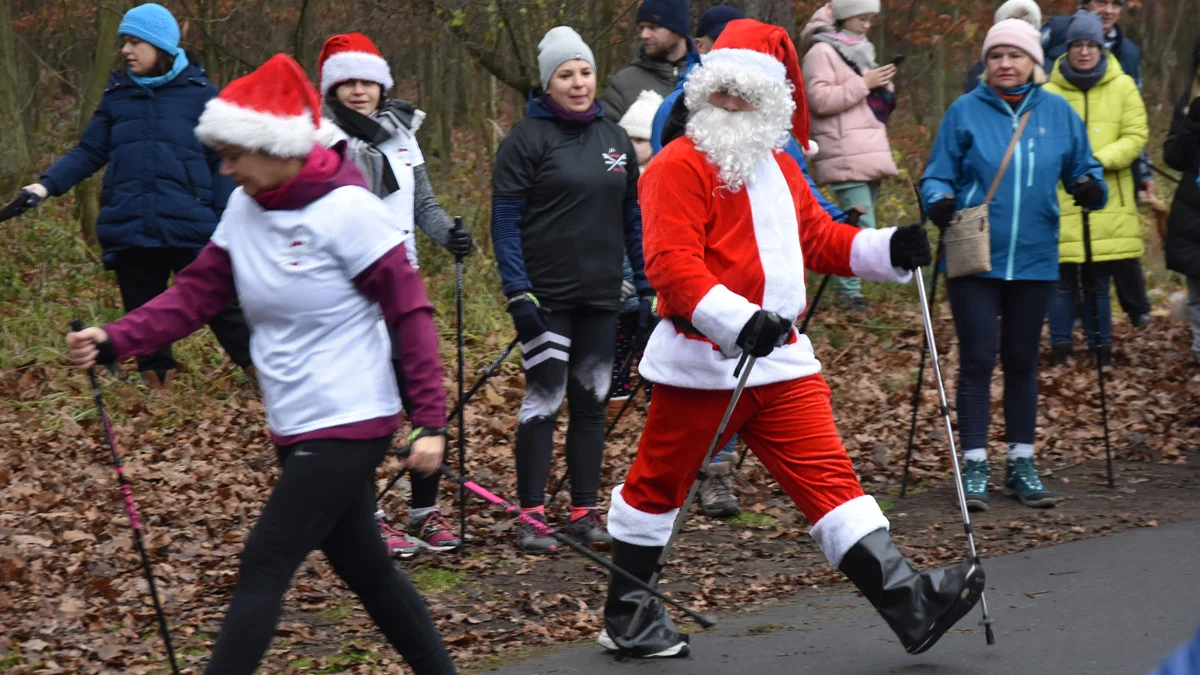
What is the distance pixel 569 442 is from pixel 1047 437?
11.7 ft

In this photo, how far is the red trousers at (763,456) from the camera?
5023 mm

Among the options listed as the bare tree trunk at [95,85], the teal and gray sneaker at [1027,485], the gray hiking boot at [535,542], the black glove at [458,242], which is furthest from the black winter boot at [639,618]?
the bare tree trunk at [95,85]

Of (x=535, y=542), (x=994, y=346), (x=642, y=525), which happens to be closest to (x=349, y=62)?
(x=535, y=542)

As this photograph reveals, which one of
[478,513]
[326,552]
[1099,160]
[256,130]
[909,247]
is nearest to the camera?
[256,130]

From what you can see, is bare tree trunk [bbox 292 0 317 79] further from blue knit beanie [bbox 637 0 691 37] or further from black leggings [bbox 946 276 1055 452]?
black leggings [bbox 946 276 1055 452]

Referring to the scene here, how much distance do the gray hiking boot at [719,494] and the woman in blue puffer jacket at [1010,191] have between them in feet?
4.01

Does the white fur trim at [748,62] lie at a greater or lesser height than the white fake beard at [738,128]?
greater

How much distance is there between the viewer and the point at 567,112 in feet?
22.3

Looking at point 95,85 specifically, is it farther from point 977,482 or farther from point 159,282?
point 977,482

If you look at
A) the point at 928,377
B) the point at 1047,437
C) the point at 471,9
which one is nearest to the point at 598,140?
the point at 1047,437

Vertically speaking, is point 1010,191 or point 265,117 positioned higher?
point 265,117

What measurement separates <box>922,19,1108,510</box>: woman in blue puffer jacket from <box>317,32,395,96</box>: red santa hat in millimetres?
2813

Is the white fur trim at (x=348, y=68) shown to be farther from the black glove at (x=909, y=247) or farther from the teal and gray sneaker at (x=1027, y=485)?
the teal and gray sneaker at (x=1027, y=485)

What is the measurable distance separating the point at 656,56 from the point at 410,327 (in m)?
4.83
